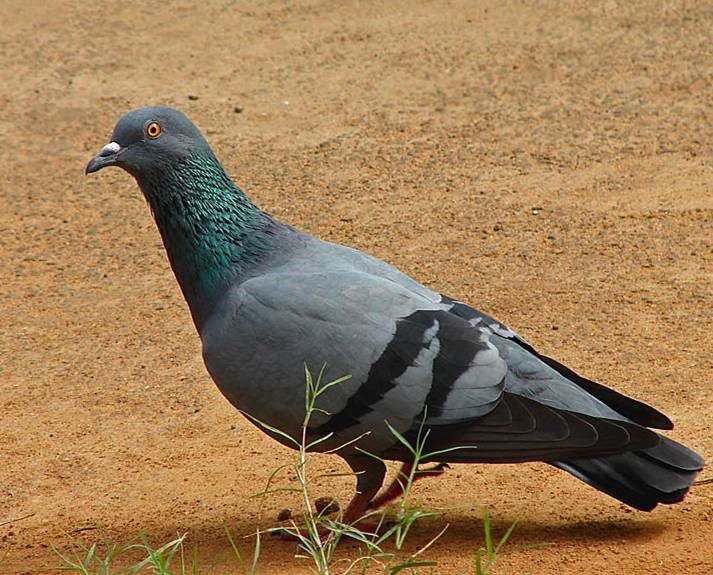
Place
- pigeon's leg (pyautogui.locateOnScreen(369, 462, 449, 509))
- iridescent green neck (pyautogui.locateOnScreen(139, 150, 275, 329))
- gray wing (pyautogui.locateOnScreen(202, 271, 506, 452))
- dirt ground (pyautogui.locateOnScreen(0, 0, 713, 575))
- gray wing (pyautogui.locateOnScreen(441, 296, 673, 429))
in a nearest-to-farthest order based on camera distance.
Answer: gray wing (pyautogui.locateOnScreen(202, 271, 506, 452)) < gray wing (pyautogui.locateOnScreen(441, 296, 673, 429)) < iridescent green neck (pyautogui.locateOnScreen(139, 150, 275, 329)) < pigeon's leg (pyautogui.locateOnScreen(369, 462, 449, 509)) < dirt ground (pyautogui.locateOnScreen(0, 0, 713, 575))

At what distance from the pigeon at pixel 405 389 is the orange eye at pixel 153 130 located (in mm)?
730

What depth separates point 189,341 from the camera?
265 inches

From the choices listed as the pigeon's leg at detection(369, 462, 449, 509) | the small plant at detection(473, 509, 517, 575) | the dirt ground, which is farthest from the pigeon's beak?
the small plant at detection(473, 509, 517, 575)

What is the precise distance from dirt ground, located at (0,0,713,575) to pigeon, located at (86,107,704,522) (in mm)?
334

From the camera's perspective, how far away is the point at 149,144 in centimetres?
512

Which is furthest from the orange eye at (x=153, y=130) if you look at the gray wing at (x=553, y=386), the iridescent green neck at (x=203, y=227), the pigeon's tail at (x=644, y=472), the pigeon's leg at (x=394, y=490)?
the pigeon's tail at (x=644, y=472)

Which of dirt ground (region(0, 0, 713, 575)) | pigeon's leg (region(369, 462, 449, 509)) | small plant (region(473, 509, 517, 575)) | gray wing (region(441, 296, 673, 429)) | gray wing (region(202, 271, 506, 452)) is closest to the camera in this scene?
small plant (region(473, 509, 517, 575))

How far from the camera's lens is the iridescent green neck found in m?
5.00

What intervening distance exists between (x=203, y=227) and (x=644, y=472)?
1982 mm

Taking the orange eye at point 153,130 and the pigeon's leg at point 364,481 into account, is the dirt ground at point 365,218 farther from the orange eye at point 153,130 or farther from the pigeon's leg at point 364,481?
the orange eye at point 153,130

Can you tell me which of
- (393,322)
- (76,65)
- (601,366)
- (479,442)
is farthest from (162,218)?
(76,65)

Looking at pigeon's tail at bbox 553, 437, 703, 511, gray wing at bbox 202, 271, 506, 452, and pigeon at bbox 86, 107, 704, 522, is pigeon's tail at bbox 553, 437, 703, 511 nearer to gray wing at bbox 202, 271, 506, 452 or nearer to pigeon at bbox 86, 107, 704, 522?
pigeon at bbox 86, 107, 704, 522

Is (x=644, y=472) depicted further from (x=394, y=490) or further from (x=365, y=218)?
(x=365, y=218)

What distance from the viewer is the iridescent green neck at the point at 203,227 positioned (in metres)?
5.00
